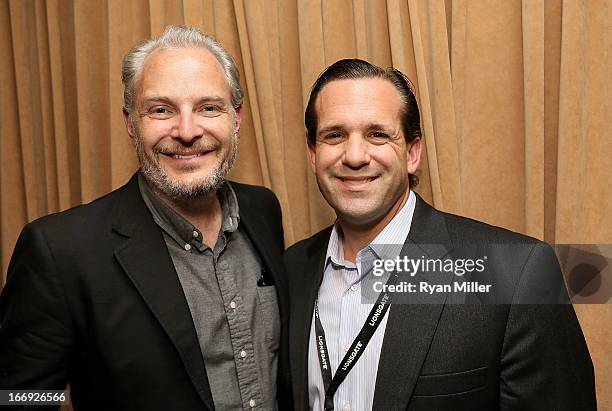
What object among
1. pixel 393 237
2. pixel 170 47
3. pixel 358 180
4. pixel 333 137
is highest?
pixel 170 47

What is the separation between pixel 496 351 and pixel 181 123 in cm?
92

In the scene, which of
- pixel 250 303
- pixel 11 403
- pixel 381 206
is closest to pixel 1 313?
pixel 11 403

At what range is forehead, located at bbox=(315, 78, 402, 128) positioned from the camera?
5.25 feet

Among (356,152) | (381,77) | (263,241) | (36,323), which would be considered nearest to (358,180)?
(356,152)

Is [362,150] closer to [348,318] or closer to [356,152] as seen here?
[356,152]

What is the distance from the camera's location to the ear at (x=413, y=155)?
1.69 metres

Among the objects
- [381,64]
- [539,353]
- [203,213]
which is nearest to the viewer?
[539,353]

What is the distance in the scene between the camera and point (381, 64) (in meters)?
1.93

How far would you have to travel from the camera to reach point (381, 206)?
5.26 ft

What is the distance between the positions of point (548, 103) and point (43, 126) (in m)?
1.70

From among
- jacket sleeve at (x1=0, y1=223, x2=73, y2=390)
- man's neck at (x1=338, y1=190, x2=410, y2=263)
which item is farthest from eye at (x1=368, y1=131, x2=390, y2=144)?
jacket sleeve at (x1=0, y1=223, x2=73, y2=390)

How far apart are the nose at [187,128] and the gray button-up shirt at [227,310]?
180 mm

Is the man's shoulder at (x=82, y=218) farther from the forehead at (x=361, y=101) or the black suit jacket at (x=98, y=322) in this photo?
the forehead at (x=361, y=101)

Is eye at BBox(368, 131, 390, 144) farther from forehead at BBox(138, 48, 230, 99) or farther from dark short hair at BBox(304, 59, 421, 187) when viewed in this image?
forehead at BBox(138, 48, 230, 99)
